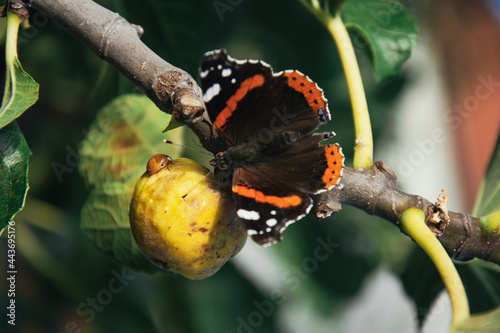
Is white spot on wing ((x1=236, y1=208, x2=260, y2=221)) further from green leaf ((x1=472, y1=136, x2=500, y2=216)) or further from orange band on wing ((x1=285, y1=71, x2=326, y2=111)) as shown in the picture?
green leaf ((x1=472, y1=136, x2=500, y2=216))

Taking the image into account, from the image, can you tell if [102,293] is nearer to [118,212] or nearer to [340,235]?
[118,212]

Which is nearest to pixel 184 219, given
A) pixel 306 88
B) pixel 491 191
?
pixel 306 88

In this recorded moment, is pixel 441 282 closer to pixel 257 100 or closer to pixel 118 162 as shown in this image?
pixel 257 100

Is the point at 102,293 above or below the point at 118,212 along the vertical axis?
below

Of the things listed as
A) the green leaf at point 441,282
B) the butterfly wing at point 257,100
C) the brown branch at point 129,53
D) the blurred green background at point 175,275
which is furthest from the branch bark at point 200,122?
the blurred green background at point 175,275

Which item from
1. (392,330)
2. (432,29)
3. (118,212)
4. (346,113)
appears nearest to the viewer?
(118,212)

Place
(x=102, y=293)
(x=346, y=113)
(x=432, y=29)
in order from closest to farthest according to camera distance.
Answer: (x=102, y=293)
(x=346, y=113)
(x=432, y=29)

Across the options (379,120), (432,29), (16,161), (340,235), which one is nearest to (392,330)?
(340,235)
